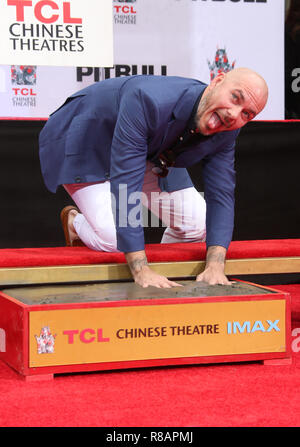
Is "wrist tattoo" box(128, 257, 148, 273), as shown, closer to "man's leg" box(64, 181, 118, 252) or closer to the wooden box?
the wooden box

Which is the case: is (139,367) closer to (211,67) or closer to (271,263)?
(271,263)

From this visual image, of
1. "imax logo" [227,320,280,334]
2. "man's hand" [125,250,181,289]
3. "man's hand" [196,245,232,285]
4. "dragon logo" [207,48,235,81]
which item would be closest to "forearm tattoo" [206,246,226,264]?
"man's hand" [196,245,232,285]

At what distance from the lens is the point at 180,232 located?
98.2 inches

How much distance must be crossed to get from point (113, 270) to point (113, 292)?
0.76ft

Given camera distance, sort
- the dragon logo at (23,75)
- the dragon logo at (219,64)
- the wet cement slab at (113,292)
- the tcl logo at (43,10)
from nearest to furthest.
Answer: the wet cement slab at (113,292)
the tcl logo at (43,10)
the dragon logo at (23,75)
the dragon logo at (219,64)

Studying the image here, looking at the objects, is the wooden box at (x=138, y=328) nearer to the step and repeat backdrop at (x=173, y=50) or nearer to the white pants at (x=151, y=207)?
the white pants at (x=151, y=207)

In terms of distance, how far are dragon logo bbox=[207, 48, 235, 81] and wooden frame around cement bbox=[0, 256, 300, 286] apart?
1129 mm

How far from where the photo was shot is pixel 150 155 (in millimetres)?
2133

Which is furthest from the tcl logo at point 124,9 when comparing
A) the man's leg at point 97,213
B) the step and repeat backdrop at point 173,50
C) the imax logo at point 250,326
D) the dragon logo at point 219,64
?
the imax logo at point 250,326

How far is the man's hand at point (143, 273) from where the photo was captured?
1.83 m

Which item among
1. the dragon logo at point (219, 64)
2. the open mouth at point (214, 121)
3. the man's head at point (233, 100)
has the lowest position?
the open mouth at point (214, 121)

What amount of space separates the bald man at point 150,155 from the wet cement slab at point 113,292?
5 cm

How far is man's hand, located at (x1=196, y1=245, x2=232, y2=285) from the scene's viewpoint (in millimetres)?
1949
